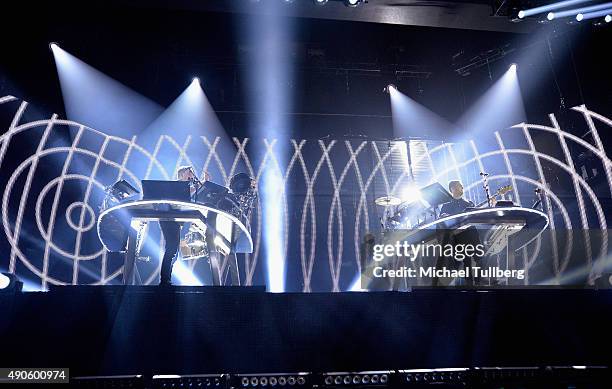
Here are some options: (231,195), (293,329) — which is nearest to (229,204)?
(231,195)

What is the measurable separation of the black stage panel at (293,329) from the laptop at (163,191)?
1101 mm

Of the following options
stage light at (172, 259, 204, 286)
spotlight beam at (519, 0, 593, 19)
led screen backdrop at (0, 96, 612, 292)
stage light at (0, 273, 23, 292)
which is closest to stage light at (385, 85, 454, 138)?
led screen backdrop at (0, 96, 612, 292)

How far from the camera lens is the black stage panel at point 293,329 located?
2355 millimetres

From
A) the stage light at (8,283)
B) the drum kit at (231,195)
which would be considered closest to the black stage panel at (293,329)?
the stage light at (8,283)

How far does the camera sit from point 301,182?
864 cm

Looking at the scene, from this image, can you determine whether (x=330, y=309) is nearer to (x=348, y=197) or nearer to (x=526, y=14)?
(x=526, y=14)

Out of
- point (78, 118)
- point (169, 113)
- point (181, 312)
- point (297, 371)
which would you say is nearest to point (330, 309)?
point (297, 371)

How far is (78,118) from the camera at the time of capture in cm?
800

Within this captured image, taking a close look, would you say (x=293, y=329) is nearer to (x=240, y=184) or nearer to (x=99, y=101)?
(x=240, y=184)

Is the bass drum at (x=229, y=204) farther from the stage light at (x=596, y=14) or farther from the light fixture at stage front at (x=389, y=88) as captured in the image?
the stage light at (x=596, y=14)

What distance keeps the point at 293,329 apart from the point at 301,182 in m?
6.26

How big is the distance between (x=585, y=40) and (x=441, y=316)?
7485mm

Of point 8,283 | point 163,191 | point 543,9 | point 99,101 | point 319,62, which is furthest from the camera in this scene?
point 99,101

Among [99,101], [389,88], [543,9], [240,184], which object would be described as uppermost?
[389,88]
